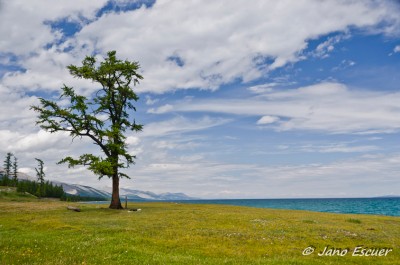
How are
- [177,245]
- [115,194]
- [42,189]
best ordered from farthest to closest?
[42,189], [115,194], [177,245]

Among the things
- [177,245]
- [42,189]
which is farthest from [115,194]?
[42,189]

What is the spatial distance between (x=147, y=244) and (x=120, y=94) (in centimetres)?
3672

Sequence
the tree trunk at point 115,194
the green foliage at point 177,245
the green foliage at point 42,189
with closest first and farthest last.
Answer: the green foliage at point 177,245 → the tree trunk at point 115,194 → the green foliage at point 42,189

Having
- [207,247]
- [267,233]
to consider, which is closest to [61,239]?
[207,247]

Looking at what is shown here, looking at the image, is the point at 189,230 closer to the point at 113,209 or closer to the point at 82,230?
the point at 82,230

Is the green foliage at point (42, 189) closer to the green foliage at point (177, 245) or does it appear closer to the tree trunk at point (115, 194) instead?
the tree trunk at point (115, 194)

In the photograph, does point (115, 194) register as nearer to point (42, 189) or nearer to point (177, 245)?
point (177, 245)

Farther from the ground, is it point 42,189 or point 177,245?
point 42,189

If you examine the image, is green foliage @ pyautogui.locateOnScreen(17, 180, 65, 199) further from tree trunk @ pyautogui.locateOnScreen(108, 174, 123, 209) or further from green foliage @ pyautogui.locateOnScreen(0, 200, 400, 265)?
green foliage @ pyautogui.locateOnScreen(0, 200, 400, 265)

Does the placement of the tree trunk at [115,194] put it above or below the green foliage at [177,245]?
above

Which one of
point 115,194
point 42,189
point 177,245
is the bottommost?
point 177,245

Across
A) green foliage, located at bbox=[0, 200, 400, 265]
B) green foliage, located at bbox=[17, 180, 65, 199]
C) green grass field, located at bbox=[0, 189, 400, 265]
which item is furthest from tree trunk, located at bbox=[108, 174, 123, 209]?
green foliage, located at bbox=[17, 180, 65, 199]

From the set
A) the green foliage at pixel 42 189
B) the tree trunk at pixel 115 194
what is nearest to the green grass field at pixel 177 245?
the tree trunk at pixel 115 194

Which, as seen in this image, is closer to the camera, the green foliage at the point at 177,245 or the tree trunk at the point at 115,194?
the green foliage at the point at 177,245
